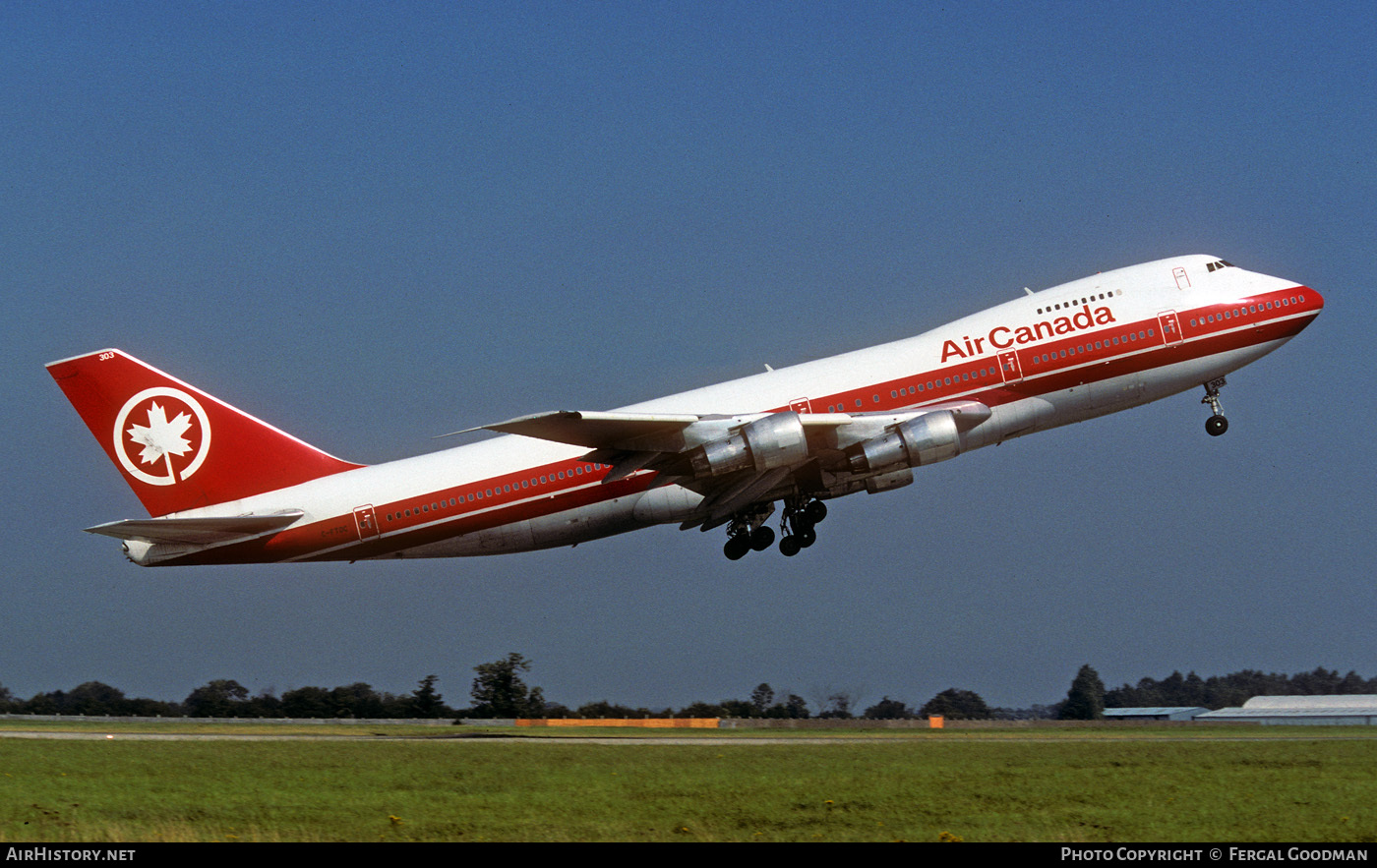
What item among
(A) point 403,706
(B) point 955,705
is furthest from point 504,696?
(B) point 955,705

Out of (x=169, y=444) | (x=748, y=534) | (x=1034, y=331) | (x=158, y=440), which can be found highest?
(x=1034, y=331)

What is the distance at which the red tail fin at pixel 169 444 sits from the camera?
135ft

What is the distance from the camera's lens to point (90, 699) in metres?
75.8

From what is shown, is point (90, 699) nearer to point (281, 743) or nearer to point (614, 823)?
point (281, 743)

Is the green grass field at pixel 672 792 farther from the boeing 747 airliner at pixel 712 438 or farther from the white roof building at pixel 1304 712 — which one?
the white roof building at pixel 1304 712

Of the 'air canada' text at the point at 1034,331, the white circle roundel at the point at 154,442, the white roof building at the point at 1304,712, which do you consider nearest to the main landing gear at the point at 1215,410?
the 'air canada' text at the point at 1034,331

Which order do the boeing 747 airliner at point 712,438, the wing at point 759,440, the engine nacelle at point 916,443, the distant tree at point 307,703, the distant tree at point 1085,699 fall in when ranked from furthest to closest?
the distant tree at point 1085,699
the distant tree at point 307,703
the boeing 747 airliner at point 712,438
the engine nacelle at point 916,443
the wing at point 759,440

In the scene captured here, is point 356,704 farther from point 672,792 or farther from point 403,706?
point 672,792

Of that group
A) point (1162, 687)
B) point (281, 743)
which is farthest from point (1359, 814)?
point (1162, 687)

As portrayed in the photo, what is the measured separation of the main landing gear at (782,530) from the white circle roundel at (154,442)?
16.8m

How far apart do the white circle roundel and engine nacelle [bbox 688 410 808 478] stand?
1636cm

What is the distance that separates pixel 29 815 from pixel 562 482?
1883cm

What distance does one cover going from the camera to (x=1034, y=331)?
127 ft

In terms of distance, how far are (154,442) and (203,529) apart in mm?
3836
